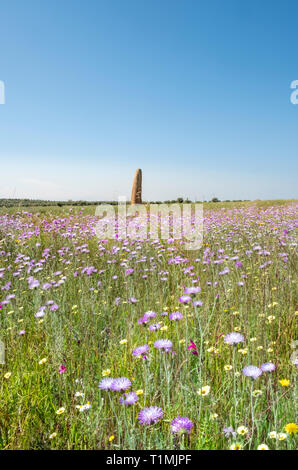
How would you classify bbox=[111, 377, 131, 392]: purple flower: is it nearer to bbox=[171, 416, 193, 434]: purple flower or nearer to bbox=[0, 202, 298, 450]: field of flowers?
bbox=[0, 202, 298, 450]: field of flowers

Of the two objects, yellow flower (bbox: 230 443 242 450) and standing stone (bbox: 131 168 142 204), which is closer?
yellow flower (bbox: 230 443 242 450)

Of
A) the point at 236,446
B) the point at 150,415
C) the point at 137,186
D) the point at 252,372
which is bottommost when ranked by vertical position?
the point at 236,446

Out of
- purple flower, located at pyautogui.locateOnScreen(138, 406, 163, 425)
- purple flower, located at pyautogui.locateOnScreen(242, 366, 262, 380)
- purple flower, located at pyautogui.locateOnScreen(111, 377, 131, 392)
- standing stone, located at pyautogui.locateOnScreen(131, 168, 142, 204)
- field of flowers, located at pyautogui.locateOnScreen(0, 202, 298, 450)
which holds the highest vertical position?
standing stone, located at pyautogui.locateOnScreen(131, 168, 142, 204)

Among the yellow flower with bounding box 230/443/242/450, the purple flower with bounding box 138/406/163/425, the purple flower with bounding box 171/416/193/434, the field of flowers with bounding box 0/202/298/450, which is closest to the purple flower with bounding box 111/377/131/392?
the field of flowers with bounding box 0/202/298/450

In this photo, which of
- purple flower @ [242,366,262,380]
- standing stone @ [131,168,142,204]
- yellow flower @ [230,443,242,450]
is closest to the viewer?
yellow flower @ [230,443,242,450]

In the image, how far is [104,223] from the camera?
6.91 metres

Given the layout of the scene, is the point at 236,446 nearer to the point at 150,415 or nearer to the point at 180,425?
the point at 180,425

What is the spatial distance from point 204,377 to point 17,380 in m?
1.10

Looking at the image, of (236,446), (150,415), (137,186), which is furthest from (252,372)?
(137,186)

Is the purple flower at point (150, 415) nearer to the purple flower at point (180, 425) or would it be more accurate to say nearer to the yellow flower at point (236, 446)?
the purple flower at point (180, 425)

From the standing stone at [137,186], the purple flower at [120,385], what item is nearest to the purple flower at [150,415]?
the purple flower at [120,385]

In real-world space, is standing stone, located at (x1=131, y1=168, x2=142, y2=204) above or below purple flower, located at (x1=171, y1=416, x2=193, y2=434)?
above
